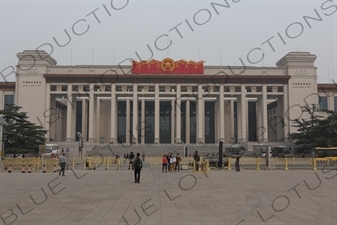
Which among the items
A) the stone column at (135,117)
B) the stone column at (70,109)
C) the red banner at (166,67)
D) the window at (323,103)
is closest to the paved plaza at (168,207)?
the red banner at (166,67)

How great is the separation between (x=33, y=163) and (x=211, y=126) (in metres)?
61.5

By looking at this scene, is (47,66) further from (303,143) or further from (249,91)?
(303,143)

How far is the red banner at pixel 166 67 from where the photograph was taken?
73562 mm

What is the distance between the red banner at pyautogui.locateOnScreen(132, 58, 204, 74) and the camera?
73562 millimetres

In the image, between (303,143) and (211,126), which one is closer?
(303,143)

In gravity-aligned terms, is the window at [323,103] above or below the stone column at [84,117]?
above

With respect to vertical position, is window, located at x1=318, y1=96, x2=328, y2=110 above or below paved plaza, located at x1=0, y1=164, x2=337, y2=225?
above

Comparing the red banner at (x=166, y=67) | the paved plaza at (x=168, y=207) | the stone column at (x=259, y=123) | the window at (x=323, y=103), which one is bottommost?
the paved plaza at (x=168, y=207)

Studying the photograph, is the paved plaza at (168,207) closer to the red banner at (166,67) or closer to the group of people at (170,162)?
the group of people at (170,162)

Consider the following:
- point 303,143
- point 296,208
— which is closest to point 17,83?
point 303,143

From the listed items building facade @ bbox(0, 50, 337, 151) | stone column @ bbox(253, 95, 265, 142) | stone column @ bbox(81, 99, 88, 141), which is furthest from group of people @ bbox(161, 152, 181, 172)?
stone column @ bbox(81, 99, 88, 141)

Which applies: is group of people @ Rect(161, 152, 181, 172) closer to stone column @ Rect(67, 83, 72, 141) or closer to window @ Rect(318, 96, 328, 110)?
stone column @ Rect(67, 83, 72, 141)

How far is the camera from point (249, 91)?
254ft

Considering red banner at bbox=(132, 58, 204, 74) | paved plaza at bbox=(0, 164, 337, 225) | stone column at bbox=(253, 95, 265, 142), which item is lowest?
paved plaza at bbox=(0, 164, 337, 225)
